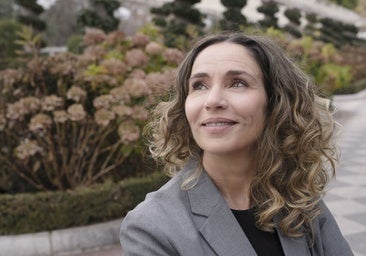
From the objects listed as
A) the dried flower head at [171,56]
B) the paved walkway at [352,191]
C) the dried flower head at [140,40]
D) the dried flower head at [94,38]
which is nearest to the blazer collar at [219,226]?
the paved walkway at [352,191]

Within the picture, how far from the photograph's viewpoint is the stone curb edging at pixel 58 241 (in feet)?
11.4

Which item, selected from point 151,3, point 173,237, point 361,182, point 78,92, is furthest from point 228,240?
point 151,3

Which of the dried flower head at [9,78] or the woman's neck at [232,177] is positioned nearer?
the woman's neck at [232,177]

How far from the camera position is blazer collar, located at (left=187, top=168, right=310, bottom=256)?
1326 mm

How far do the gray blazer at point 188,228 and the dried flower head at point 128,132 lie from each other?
2342 millimetres

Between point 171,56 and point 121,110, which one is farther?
point 171,56

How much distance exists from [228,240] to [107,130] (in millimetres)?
2954

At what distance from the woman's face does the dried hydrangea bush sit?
2.24m

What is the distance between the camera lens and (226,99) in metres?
1.38

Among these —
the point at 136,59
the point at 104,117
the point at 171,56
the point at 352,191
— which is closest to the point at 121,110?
the point at 104,117

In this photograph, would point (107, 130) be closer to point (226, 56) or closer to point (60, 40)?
point (226, 56)

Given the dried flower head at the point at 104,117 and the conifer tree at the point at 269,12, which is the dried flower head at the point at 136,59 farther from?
the conifer tree at the point at 269,12

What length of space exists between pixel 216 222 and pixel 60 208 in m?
2.50

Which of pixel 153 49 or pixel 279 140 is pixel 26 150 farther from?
pixel 279 140
